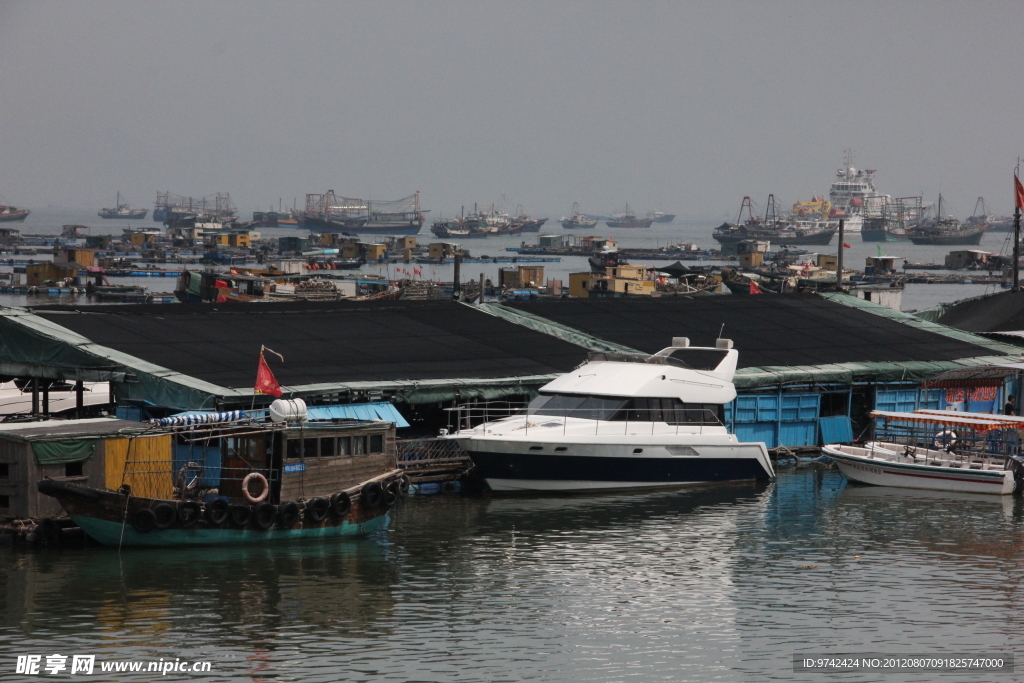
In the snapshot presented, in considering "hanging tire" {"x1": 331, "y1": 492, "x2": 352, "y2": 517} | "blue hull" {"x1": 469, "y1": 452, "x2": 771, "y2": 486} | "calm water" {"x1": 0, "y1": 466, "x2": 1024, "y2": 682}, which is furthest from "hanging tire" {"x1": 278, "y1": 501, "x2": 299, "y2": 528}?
"blue hull" {"x1": 469, "y1": 452, "x2": 771, "y2": 486}

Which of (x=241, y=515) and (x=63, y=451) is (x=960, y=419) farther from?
(x=63, y=451)

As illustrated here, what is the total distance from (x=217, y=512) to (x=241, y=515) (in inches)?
19.6

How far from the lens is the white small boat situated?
113ft

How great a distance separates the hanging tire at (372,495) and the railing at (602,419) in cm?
508

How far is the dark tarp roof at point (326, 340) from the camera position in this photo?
107 feet

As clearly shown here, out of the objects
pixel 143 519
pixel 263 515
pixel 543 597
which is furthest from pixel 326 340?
pixel 543 597

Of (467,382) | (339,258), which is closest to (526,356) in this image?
(467,382)

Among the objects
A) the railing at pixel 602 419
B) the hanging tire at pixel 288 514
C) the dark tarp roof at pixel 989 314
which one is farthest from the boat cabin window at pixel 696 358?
the dark tarp roof at pixel 989 314

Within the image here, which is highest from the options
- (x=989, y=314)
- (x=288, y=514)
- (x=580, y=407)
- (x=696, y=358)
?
(x=989, y=314)

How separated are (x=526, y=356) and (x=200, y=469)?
12467 mm

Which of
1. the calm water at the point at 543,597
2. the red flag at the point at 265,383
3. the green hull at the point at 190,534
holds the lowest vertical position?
the calm water at the point at 543,597

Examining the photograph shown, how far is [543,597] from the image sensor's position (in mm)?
24062

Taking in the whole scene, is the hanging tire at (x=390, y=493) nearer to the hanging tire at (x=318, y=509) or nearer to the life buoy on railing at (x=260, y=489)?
the hanging tire at (x=318, y=509)

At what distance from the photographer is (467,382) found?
33875 millimetres
